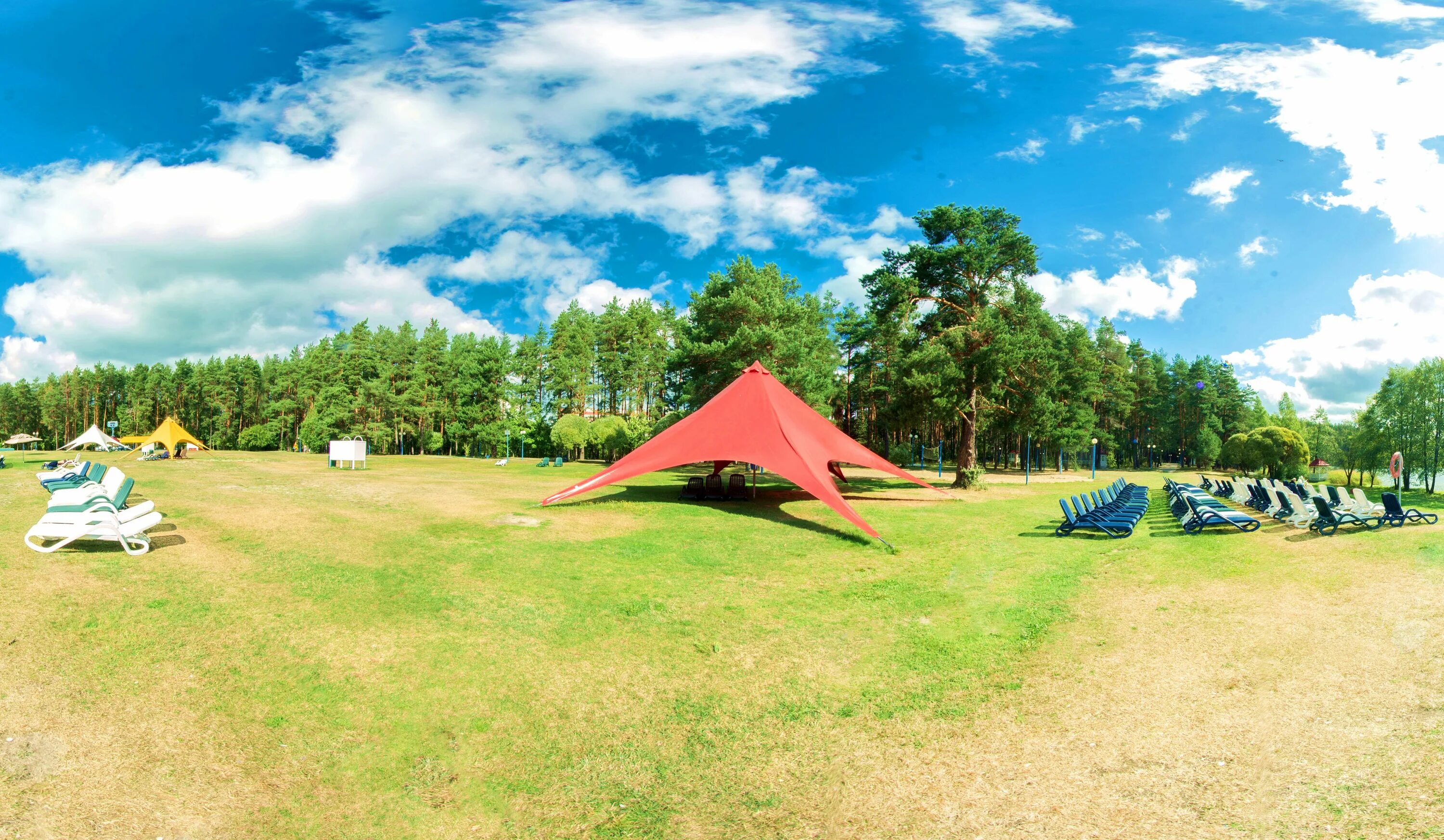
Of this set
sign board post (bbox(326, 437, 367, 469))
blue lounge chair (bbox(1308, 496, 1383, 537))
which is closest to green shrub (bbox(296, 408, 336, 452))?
sign board post (bbox(326, 437, 367, 469))

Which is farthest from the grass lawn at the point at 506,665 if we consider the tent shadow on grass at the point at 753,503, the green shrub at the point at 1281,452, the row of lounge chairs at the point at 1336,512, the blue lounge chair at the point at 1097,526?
the green shrub at the point at 1281,452

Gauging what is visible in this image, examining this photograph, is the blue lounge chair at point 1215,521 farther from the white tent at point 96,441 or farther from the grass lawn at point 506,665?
the white tent at point 96,441

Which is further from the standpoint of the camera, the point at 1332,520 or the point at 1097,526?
the point at 1097,526

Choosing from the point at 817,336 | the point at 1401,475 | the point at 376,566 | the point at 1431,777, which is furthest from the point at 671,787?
the point at 1401,475

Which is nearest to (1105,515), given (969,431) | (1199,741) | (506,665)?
(1199,741)

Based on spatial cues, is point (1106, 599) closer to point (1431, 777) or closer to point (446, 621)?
point (1431, 777)

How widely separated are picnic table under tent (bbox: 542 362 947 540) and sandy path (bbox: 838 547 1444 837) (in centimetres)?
685

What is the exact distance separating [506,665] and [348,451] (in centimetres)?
2484

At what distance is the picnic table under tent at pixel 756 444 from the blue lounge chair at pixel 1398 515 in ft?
28.0

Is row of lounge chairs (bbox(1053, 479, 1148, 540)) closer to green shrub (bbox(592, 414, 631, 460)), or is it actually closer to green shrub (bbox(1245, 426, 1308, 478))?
green shrub (bbox(592, 414, 631, 460))

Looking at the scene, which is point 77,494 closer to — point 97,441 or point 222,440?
point 97,441

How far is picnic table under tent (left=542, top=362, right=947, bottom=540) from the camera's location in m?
14.4

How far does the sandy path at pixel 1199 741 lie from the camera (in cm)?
400

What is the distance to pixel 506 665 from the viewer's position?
244 inches
